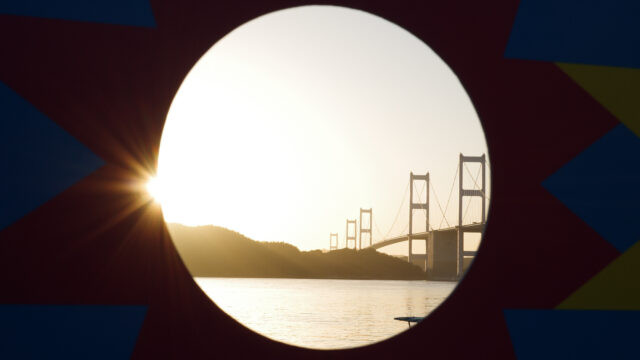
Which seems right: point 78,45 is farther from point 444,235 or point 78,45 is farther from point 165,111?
point 444,235

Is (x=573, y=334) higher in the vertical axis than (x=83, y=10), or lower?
lower

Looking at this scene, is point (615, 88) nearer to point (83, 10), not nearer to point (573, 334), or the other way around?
point (573, 334)

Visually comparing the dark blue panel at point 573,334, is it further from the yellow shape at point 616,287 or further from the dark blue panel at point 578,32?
the dark blue panel at point 578,32

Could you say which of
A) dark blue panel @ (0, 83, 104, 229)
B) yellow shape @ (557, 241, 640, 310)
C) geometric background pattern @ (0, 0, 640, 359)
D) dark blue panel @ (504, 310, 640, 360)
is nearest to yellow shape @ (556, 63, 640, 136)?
geometric background pattern @ (0, 0, 640, 359)

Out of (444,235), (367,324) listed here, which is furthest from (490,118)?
(444,235)

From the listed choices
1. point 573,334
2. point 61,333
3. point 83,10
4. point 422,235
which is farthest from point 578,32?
point 422,235
